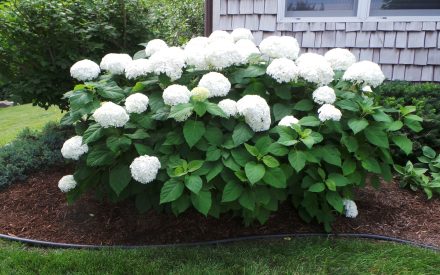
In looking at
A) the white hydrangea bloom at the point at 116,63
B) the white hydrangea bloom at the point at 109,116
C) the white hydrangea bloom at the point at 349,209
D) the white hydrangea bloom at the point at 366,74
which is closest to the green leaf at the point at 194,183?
the white hydrangea bloom at the point at 109,116

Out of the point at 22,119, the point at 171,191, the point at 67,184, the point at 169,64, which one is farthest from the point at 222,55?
the point at 22,119

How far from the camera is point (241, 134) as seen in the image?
2.41 m

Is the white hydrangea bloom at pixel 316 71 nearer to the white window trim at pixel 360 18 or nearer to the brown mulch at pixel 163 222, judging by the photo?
the brown mulch at pixel 163 222

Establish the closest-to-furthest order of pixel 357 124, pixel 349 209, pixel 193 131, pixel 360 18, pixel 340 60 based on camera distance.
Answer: pixel 193 131 → pixel 357 124 → pixel 349 209 → pixel 340 60 → pixel 360 18

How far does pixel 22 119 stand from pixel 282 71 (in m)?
7.15

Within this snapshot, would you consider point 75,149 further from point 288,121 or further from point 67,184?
point 288,121

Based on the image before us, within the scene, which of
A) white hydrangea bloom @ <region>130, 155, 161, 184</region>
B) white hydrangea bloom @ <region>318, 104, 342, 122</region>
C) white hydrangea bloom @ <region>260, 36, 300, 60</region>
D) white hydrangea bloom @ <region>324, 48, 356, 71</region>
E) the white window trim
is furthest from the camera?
the white window trim

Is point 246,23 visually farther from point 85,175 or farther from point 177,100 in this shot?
point 85,175

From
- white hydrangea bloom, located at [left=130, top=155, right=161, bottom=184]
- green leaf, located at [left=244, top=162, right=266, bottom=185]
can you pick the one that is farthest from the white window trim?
white hydrangea bloom, located at [left=130, top=155, right=161, bottom=184]

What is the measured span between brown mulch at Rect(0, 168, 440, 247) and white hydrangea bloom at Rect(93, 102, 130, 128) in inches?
34.0

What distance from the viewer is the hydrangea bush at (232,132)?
233cm

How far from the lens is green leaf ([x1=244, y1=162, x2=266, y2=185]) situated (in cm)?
219

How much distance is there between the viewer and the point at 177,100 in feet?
7.84

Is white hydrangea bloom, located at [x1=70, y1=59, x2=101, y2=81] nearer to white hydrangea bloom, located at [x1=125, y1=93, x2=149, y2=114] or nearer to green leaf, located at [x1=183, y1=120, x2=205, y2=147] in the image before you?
white hydrangea bloom, located at [x1=125, y1=93, x2=149, y2=114]
